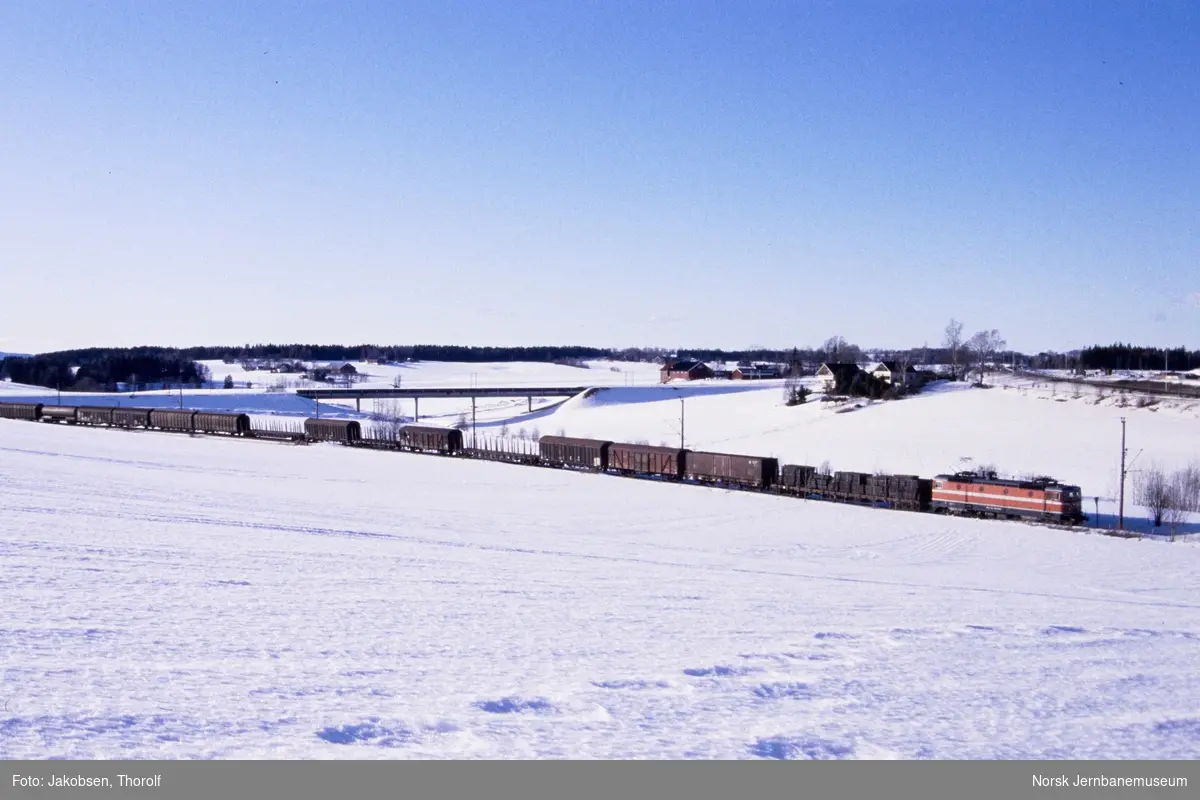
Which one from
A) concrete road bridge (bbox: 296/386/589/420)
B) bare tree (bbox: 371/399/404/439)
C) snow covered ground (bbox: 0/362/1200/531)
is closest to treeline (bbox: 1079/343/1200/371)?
snow covered ground (bbox: 0/362/1200/531)

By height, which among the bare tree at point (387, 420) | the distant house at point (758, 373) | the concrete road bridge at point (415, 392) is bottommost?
the bare tree at point (387, 420)

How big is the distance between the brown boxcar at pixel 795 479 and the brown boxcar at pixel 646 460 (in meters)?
6.56

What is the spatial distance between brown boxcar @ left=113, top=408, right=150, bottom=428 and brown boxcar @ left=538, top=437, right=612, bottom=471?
41555 millimetres

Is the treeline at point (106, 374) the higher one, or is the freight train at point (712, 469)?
the treeline at point (106, 374)

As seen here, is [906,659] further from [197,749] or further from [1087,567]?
[1087,567]

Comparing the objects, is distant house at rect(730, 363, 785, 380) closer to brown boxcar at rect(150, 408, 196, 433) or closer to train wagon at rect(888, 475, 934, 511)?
brown boxcar at rect(150, 408, 196, 433)

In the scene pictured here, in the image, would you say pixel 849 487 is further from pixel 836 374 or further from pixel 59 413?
pixel 59 413

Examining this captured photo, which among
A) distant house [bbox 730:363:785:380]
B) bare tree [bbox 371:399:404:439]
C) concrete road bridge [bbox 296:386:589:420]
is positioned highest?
distant house [bbox 730:363:785:380]

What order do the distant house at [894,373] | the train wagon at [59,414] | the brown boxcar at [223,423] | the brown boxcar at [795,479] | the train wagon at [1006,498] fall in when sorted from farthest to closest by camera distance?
1. the distant house at [894,373]
2. the train wagon at [59,414]
3. the brown boxcar at [223,423]
4. the brown boxcar at [795,479]
5. the train wagon at [1006,498]

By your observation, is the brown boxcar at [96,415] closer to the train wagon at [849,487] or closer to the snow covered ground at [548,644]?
the snow covered ground at [548,644]

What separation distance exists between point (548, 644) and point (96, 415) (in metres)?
81.4

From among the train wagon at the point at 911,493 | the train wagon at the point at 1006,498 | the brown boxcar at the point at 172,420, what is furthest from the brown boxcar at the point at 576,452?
the brown boxcar at the point at 172,420

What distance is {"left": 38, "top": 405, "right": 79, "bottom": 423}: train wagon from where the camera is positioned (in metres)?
82.8

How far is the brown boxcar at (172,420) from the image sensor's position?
77.2 m
